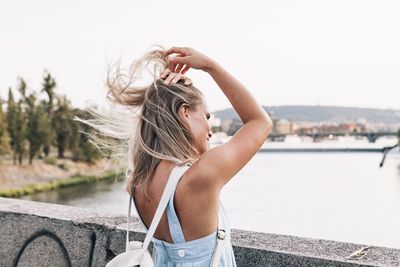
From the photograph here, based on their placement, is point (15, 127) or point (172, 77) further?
point (15, 127)

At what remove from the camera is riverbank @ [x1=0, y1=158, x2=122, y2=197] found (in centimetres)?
3991

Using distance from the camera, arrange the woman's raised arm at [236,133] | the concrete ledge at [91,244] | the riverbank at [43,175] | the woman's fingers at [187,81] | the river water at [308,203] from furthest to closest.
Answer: the riverbank at [43,175] → the river water at [308,203] → the concrete ledge at [91,244] → the woman's fingers at [187,81] → the woman's raised arm at [236,133]

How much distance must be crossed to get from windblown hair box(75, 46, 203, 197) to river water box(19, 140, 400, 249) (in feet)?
47.1

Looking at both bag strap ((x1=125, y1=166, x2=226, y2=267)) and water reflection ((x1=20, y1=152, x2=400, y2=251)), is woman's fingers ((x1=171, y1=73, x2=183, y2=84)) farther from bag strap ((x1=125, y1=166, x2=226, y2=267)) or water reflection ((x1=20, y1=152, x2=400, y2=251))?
water reflection ((x1=20, y1=152, x2=400, y2=251))

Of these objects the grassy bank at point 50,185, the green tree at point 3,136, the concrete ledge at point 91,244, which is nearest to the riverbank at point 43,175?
the grassy bank at point 50,185

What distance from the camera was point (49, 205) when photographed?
3.29m

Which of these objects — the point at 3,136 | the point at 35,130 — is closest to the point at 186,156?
the point at 3,136

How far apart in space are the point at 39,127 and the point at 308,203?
2234 centimetres

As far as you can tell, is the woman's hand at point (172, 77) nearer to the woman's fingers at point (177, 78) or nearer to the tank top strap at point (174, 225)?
the woman's fingers at point (177, 78)

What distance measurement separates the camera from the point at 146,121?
5.06 feet

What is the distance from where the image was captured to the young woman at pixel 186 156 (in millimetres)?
1423

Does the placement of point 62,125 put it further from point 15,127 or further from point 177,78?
point 177,78

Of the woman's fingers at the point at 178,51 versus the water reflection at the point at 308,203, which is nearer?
the woman's fingers at the point at 178,51

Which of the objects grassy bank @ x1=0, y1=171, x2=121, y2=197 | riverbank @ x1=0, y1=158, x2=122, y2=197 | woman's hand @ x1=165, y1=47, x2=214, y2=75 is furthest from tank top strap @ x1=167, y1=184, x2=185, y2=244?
grassy bank @ x1=0, y1=171, x2=121, y2=197
